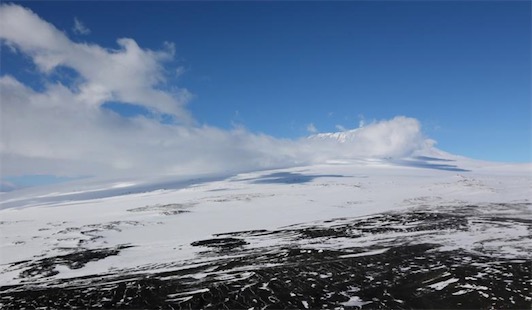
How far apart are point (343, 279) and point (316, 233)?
17.8 m

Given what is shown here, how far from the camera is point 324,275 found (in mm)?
28594

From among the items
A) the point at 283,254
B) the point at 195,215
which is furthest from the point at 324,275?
the point at 195,215

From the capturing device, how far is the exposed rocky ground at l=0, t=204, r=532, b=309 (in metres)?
24.1

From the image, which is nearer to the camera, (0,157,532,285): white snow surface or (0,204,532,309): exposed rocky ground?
(0,204,532,309): exposed rocky ground

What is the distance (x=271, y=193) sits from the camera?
89.2 meters

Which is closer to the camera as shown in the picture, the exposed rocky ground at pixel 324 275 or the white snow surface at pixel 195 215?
the exposed rocky ground at pixel 324 275

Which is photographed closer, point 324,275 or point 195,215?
point 324,275

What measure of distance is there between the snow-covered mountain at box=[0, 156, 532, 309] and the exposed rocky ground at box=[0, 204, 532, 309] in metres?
0.09

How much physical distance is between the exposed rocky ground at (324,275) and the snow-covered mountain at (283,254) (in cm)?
9

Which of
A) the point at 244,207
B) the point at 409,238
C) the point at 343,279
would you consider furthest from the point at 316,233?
the point at 244,207

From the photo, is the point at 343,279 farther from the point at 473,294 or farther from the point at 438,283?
the point at 473,294

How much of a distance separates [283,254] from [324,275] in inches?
292

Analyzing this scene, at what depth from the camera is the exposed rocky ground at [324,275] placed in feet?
78.9

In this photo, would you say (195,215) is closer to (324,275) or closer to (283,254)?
(283,254)
